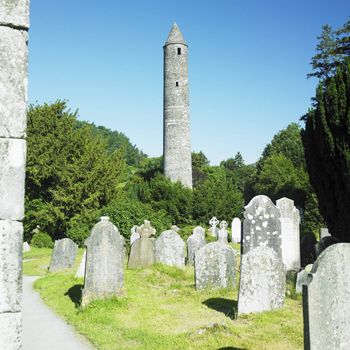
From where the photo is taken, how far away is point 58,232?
1168 inches

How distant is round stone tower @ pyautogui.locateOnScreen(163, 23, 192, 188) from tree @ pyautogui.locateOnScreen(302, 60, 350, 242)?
903 inches

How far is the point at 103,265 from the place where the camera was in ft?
30.2

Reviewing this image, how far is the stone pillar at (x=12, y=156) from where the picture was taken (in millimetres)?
3111

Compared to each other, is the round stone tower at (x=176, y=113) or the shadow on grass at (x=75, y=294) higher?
the round stone tower at (x=176, y=113)

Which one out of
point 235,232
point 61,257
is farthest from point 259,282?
point 235,232

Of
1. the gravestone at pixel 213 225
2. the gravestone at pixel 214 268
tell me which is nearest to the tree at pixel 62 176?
the gravestone at pixel 213 225

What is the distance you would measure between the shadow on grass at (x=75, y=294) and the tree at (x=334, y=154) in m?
7.73

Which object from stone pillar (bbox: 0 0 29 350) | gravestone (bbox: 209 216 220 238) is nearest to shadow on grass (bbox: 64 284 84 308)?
stone pillar (bbox: 0 0 29 350)

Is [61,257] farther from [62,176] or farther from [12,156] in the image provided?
[62,176]

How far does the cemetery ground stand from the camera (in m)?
6.38

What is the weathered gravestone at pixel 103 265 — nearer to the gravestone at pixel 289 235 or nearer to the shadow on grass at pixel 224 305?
the shadow on grass at pixel 224 305

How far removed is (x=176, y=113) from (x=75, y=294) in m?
28.4

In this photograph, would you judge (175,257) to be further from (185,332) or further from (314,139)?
(185,332)

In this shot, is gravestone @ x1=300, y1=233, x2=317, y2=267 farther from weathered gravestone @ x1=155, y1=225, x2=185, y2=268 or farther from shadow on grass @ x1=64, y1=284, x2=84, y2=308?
shadow on grass @ x1=64, y1=284, x2=84, y2=308
